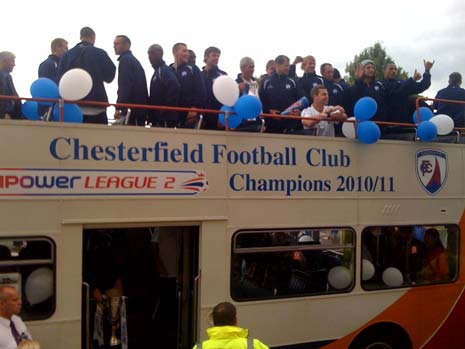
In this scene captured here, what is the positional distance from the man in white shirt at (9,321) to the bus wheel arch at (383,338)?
387 centimetres

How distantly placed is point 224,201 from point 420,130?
2.84m

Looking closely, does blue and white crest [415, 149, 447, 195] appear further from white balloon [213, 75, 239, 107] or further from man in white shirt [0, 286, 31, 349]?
man in white shirt [0, 286, 31, 349]

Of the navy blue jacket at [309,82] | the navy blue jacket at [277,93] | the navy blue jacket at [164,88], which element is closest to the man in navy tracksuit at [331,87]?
the navy blue jacket at [309,82]

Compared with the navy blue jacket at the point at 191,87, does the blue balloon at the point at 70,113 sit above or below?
below

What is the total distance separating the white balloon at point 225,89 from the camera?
5551 mm

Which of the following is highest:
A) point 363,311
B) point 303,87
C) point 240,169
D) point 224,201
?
point 303,87

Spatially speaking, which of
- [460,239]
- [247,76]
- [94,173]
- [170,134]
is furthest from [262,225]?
[460,239]

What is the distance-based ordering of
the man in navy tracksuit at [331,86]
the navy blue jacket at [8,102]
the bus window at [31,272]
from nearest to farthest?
the bus window at [31,272] < the navy blue jacket at [8,102] < the man in navy tracksuit at [331,86]

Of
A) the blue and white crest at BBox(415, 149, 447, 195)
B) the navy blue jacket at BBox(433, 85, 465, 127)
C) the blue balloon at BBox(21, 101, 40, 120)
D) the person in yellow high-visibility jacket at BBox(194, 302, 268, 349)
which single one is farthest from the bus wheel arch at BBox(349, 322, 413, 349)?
the blue balloon at BBox(21, 101, 40, 120)

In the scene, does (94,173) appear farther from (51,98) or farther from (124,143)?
(51,98)

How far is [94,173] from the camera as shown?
5.06 metres

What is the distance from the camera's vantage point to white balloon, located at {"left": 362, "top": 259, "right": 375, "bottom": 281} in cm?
644

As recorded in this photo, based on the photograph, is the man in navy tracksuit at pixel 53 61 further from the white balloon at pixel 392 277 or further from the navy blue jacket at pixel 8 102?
the white balloon at pixel 392 277

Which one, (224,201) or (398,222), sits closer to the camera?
(224,201)
